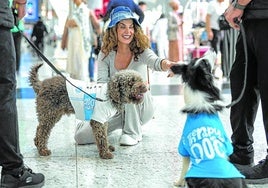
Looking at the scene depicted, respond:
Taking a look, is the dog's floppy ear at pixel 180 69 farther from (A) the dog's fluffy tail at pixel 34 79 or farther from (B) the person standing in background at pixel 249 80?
(A) the dog's fluffy tail at pixel 34 79

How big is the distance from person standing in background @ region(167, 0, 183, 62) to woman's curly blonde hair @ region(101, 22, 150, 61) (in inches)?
284

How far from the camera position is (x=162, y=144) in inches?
151

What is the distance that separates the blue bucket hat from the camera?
147 inches

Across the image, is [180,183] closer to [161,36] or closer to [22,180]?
[22,180]

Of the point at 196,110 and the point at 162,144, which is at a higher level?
the point at 196,110

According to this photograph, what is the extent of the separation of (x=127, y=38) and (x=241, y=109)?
51.5 inches

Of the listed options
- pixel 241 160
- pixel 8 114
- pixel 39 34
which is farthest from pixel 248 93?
pixel 39 34

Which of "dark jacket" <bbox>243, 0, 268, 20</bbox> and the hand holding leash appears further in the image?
the hand holding leash

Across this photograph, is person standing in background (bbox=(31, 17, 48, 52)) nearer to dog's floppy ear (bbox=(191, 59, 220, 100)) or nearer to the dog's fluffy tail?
the dog's fluffy tail

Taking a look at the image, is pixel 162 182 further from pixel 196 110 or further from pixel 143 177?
pixel 196 110

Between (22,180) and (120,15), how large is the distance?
177 centimetres

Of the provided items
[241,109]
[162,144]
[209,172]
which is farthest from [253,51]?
[162,144]

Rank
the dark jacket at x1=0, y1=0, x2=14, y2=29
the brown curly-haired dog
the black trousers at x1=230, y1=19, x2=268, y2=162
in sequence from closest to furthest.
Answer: the dark jacket at x1=0, y1=0, x2=14, y2=29, the black trousers at x1=230, y1=19, x2=268, y2=162, the brown curly-haired dog

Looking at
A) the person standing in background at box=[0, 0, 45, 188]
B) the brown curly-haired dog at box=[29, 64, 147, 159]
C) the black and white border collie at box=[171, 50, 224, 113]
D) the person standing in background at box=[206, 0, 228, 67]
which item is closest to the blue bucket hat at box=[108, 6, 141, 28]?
the brown curly-haired dog at box=[29, 64, 147, 159]
